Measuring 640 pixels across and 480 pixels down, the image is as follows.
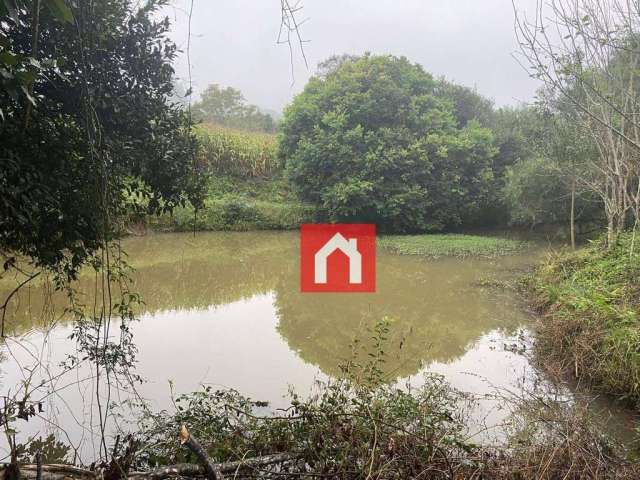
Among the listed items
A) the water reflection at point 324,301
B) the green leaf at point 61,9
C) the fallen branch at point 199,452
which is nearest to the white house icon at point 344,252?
the water reflection at point 324,301

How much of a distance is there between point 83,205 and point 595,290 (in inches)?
213

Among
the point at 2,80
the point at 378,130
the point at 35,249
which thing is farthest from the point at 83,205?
the point at 378,130

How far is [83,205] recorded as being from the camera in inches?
111

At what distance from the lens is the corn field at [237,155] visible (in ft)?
56.4

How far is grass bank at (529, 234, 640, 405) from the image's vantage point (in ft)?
13.2

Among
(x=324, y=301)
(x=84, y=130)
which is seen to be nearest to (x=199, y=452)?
(x=84, y=130)

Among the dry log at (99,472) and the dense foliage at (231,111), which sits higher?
the dense foliage at (231,111)

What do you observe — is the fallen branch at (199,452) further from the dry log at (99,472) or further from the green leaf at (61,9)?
the green leaf at (61,9)

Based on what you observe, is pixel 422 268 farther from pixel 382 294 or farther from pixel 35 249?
pixel 35 249

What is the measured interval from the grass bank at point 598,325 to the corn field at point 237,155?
1219cm

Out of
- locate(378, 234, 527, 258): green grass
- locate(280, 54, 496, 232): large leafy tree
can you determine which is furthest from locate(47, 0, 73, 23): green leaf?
locate(280, 54, 496, 232): large leafy tree

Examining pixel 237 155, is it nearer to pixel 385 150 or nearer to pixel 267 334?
pixel 385 150

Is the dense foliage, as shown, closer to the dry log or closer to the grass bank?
the grass bank

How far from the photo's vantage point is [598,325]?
4.61 m
